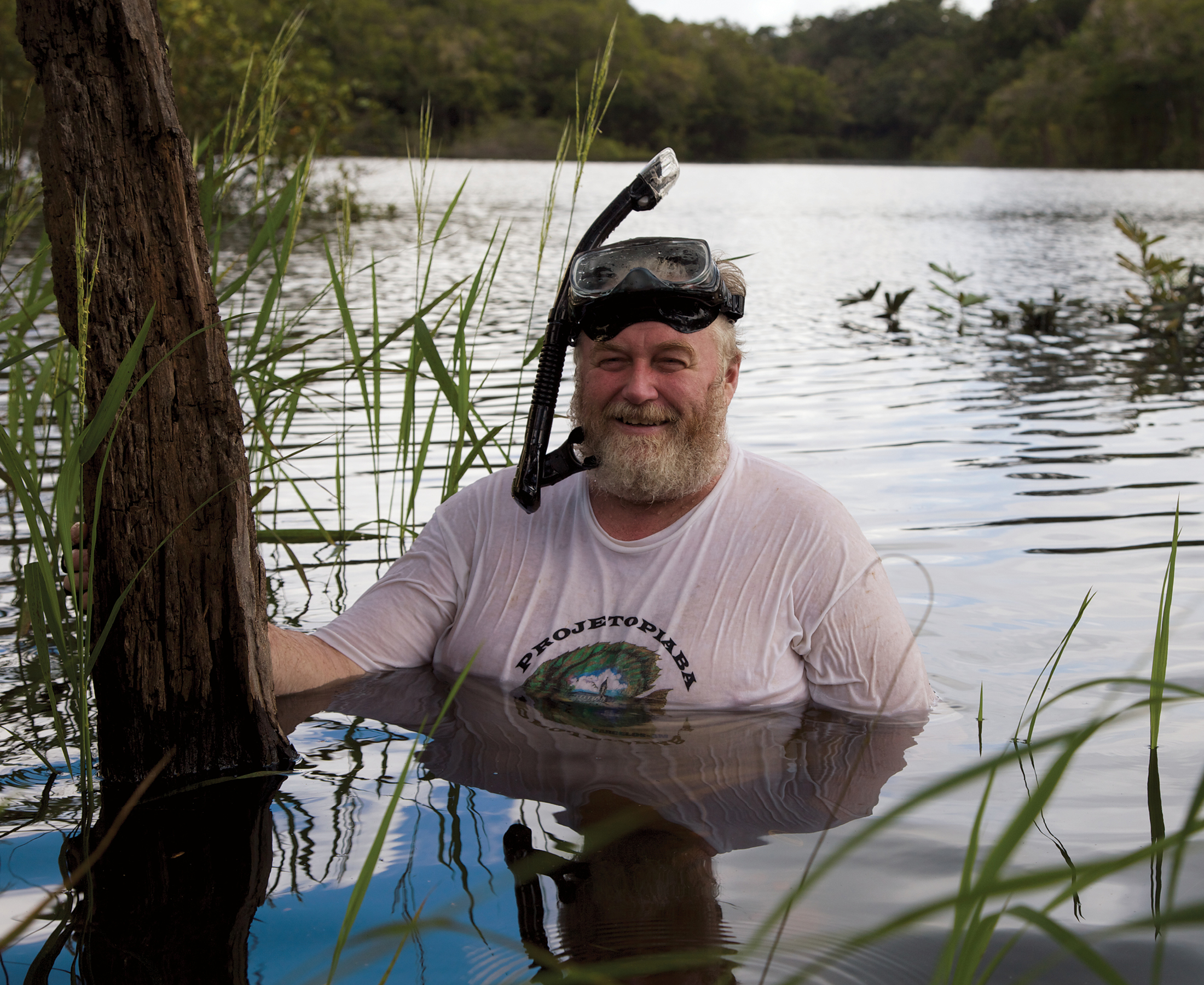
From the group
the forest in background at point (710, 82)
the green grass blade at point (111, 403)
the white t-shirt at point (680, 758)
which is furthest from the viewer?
the forest in background at point (710, 82)

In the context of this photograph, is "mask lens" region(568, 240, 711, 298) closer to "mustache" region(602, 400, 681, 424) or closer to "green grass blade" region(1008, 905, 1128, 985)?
"mustache" region(602, 400, 681, 424)

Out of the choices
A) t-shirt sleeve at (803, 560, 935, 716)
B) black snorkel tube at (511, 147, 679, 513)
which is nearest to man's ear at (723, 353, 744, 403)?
black snorkel tube at (511, 147, 679, 513)

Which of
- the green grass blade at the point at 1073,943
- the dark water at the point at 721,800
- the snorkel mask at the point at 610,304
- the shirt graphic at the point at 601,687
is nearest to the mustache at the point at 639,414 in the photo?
the snorkel mask at the point at 610,304

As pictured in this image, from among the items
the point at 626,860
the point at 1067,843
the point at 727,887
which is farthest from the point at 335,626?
the point at 1067,843

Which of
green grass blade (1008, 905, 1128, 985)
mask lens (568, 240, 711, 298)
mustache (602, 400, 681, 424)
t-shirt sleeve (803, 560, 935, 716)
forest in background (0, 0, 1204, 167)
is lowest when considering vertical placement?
t-shirt sleeve (803, 560, 935, 716)

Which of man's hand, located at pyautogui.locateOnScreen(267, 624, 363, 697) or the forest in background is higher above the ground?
the forest in background

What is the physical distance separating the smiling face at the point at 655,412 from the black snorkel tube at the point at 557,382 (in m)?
0.06

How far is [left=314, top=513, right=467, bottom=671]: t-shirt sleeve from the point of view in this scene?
309 centimetres

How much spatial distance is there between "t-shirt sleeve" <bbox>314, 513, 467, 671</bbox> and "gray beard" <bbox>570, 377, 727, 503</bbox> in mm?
470

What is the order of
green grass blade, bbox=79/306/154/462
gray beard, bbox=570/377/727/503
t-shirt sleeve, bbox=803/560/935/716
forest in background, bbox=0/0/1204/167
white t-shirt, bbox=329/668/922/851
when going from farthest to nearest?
forest in background, bbox=0/0/1204/167, gray beard, bbox=570/377/727/503, t-shirt sleeve, bbox=803/560/935/716, white t-shirt, bbox=329/668/922/851, green grass blade, bbox=79/306/154/462

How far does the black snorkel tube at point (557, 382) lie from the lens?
9.59 feet

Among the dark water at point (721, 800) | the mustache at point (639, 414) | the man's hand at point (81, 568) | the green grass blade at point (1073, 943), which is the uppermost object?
the mustache at point (639, 414)

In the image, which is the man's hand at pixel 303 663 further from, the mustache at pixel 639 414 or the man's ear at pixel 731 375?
the man's ear at pixel 731 375

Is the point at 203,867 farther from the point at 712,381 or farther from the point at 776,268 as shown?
the point at 776,268
